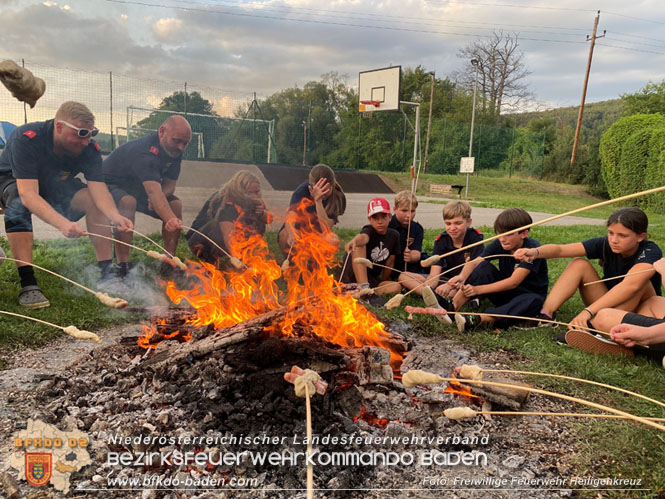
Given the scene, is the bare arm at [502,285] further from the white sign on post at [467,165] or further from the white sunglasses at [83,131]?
the white sign on post at [467,165]

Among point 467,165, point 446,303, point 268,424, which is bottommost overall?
point 268,424

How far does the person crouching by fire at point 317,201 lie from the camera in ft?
18.3

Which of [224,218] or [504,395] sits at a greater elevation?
[224,218]

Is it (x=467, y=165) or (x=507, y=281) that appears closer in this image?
(x=507, y=281)

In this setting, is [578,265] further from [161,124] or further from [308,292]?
[161,124]

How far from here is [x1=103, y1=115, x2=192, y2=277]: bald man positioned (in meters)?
5.39

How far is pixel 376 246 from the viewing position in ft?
17.4

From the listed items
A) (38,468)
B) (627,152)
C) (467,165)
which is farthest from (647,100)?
(38,468)

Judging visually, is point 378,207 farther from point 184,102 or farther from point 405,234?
point 184,102

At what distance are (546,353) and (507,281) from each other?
3.02ft

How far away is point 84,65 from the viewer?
5.68 m

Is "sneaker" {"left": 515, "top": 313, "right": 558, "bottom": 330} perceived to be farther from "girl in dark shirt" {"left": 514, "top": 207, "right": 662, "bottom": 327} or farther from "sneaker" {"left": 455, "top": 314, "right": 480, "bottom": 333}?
"sneaker" {"left": 455, "top": 314, "right": 480, "bottom": 333}

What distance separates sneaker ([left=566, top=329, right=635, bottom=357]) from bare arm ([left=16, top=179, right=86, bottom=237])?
4.70 metres

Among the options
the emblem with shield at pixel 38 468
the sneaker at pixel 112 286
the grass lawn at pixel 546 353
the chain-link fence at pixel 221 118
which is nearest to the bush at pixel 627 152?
the chain-link fence at pixel 221 118
